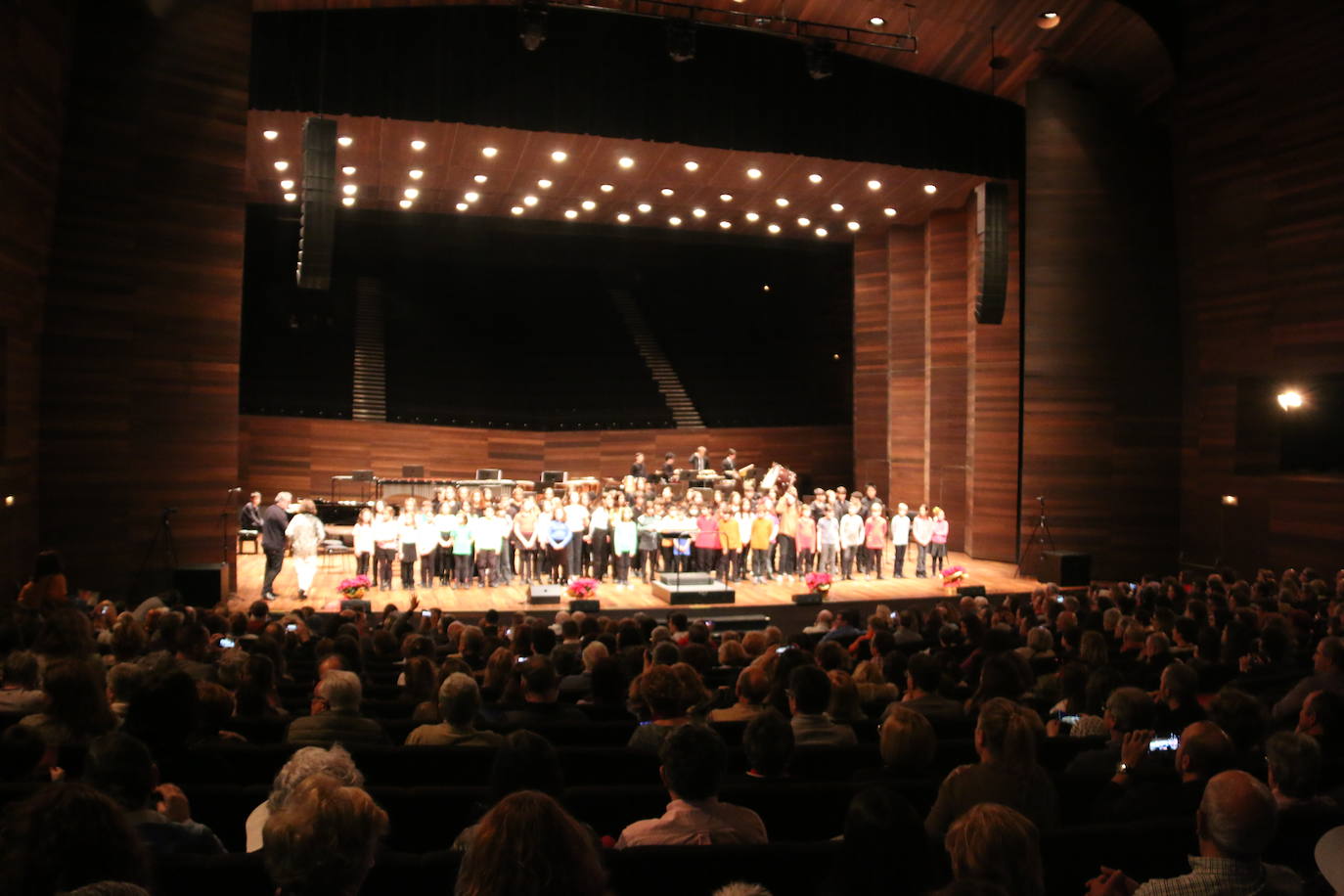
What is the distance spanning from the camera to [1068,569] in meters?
15.0

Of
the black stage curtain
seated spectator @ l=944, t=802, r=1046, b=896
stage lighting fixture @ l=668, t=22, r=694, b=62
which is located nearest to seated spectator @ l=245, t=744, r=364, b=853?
seated spectator @ l=944, t=802, r=1046, b=896

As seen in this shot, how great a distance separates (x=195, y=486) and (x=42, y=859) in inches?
433

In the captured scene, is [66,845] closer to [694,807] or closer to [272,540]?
[694,807]

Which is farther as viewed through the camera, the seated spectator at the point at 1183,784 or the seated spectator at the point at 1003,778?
the seated spectator at the point at 1183,784

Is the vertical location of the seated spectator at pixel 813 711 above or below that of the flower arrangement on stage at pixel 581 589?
above

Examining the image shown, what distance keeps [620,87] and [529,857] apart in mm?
14623

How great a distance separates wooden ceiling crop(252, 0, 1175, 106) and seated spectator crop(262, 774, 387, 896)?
13186 millimetres

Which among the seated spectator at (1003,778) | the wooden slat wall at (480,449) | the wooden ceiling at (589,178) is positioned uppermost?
the wooden ceiling at (589,178)

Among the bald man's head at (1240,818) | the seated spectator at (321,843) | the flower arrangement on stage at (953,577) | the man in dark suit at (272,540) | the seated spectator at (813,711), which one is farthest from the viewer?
the flower arrangement on stage at (953,577)

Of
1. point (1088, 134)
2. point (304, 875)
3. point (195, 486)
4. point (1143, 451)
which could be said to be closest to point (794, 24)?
point (1088, 134)

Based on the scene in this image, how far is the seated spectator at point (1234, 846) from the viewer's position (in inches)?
103

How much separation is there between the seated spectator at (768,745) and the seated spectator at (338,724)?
1.51 metres

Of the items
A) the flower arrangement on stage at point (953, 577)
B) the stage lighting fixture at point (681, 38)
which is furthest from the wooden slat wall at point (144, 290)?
the flower arrangement on stage at point (953, 577)

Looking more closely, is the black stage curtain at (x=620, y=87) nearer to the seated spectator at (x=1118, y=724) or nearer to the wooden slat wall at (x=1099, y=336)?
the wooden slat wall at (x=1099, y=336)
